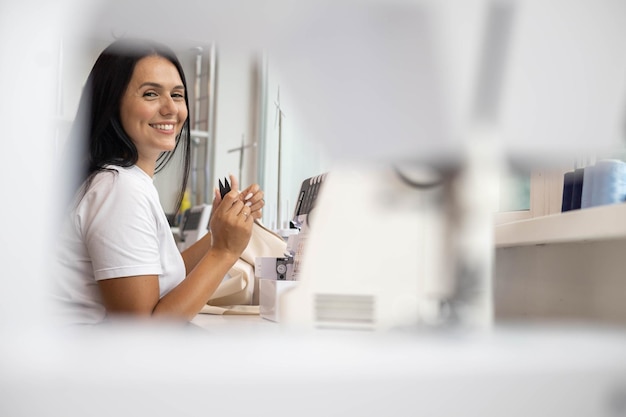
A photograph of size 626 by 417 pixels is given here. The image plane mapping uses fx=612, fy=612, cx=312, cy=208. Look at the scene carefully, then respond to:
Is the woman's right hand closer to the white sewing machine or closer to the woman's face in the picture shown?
the woman's face

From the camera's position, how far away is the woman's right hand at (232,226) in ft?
4.06

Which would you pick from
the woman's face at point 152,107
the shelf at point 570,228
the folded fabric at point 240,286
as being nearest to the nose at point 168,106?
the woman's face at point 152,107

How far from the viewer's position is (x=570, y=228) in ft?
2.65

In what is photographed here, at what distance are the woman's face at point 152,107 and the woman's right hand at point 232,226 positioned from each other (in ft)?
0.58

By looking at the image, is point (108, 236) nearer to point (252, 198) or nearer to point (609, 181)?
point (252, 198)

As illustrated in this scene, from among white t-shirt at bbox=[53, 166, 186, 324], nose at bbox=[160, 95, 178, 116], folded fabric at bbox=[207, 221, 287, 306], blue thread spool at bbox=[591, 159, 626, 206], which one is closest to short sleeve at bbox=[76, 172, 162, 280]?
white t-shirt at bbox=[53, 166, 186, 324]

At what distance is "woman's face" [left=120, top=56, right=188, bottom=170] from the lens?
44.9 inches

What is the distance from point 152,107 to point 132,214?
0.24 meters

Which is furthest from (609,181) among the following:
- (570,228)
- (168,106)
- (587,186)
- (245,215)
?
(168,106)

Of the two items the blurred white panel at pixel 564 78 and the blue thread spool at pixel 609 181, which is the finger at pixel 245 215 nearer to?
the blue thread spool at pixel 609 181

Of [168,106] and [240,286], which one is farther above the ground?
[168,106]

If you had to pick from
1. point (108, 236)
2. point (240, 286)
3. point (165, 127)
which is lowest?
point (240, 286)

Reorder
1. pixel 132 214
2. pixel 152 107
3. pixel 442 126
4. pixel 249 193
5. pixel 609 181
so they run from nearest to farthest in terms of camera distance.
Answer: pixel 442 126, pixel 609 181, pixel 132 214, pixel 152 107, pixel 249 193

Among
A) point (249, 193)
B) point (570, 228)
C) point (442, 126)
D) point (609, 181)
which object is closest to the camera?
point (442, 126)
